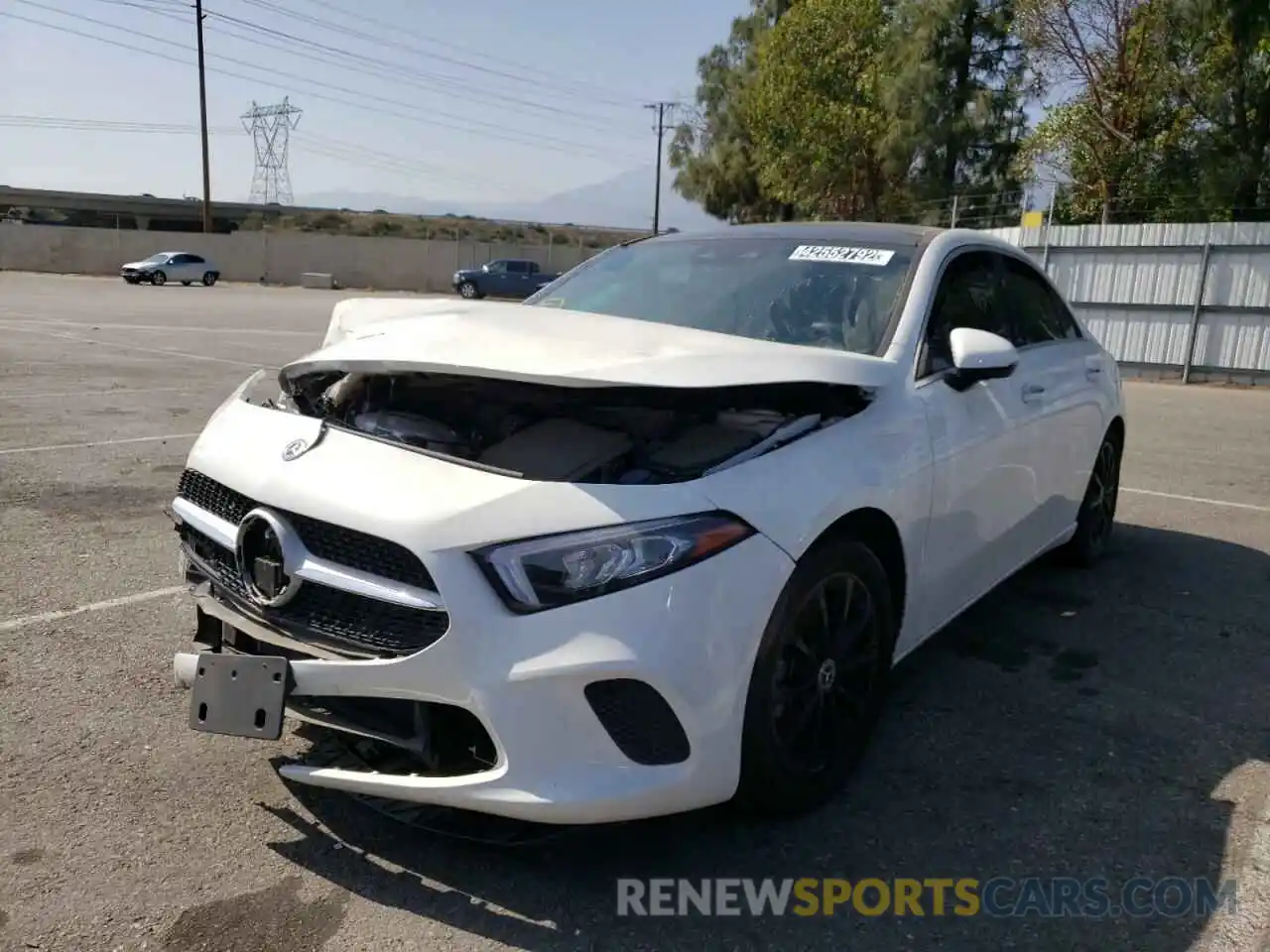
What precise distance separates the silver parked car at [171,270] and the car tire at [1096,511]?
129 feet

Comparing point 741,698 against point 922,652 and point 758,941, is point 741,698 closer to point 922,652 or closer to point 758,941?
point 758,941

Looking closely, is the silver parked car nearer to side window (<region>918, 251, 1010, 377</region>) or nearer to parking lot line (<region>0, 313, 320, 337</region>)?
parking lot line (<region>0, 313, 320, 337</region>)

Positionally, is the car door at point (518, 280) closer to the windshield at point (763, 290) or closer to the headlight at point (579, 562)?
the windshield at point (763, 290)

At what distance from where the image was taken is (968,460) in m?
3.51

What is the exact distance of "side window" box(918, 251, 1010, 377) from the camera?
11.5 feet

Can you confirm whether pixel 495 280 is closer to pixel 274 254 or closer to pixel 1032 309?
pixel 274 254

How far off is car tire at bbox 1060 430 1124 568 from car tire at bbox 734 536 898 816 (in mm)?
2475

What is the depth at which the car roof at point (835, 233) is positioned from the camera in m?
3.96

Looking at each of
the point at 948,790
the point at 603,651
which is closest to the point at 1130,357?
the point at 948,790

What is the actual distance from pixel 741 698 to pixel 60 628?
2.94 meters

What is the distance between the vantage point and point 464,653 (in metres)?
2.26

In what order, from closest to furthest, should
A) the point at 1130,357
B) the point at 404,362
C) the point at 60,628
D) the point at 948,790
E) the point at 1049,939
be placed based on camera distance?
the point at 1049,939 → the point at 404,362 → the point at 948,790 → the point at 60,628 → the point at 1130,357

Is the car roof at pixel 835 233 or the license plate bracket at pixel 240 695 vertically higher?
the car roof at pixel 835 233

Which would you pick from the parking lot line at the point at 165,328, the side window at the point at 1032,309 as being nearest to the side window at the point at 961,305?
the side window at the point at 1032,309
